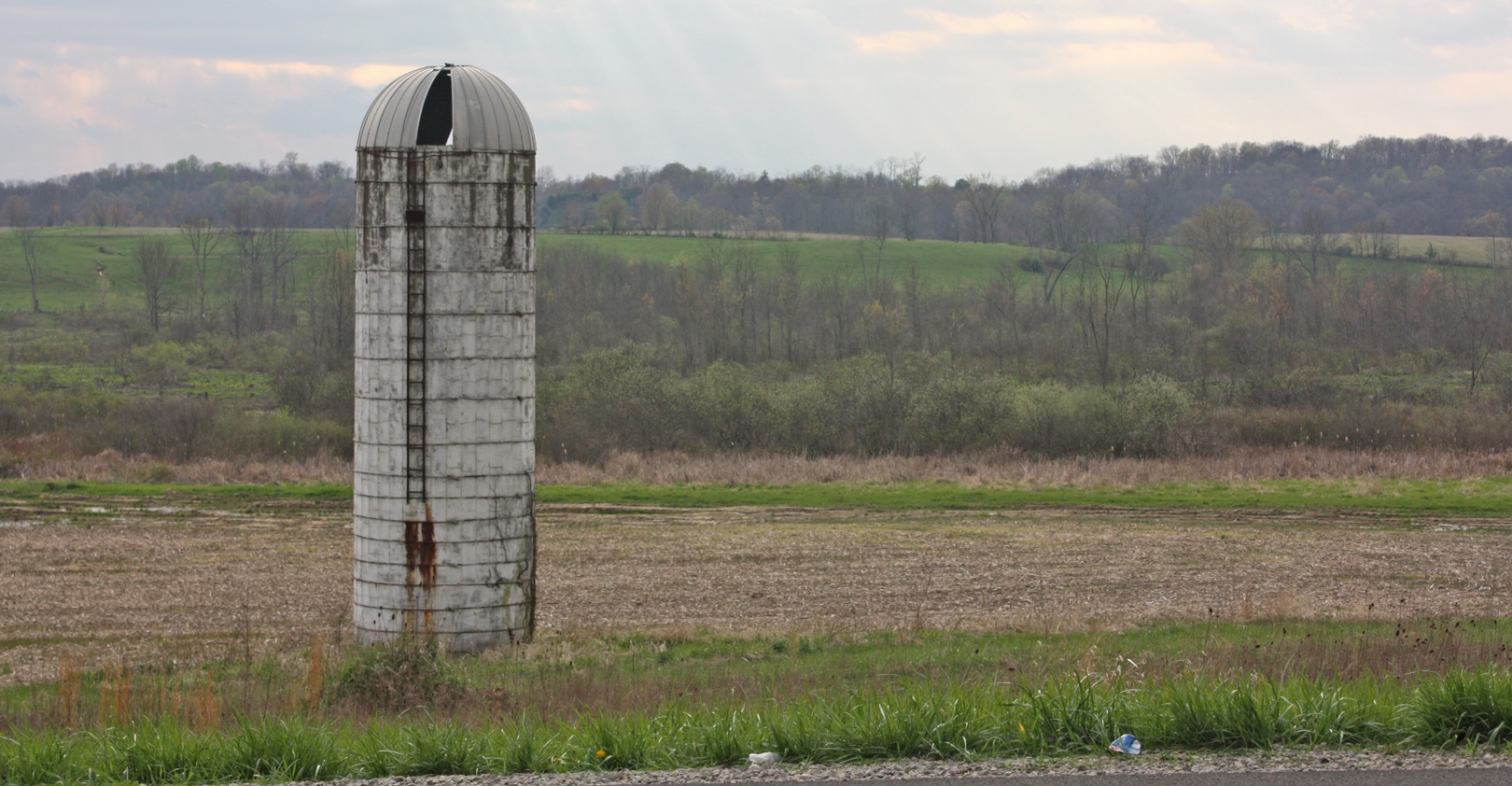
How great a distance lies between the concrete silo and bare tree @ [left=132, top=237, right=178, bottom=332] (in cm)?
6637

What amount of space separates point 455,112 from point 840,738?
9989 millimetres

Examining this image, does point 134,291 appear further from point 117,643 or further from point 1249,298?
point 117,643

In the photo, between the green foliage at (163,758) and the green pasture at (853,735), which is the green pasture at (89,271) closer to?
the green foliage at (163,758)

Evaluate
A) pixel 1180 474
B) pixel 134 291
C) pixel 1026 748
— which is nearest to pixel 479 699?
pixel 1026 748

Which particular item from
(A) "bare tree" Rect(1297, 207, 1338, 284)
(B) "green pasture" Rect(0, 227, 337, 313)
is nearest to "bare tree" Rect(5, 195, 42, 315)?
(B) "green pasture" Rect(0, 227, 337, 313)

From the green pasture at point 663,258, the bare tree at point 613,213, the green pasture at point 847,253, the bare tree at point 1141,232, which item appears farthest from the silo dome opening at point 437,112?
the bare tree at point 613,213

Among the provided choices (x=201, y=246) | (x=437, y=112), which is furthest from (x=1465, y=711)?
(x=201, y=246)

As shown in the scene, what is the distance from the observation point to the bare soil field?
16.8 metres

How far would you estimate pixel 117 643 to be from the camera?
16047mm

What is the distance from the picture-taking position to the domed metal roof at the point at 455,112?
14.9m

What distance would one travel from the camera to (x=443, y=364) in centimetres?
1466

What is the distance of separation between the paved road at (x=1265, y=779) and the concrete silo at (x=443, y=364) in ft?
28.6

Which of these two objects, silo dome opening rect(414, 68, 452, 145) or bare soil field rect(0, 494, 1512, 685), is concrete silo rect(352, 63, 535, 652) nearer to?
silo dome opening rect(414, 68, 452, 145)

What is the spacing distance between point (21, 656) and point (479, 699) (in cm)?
790
